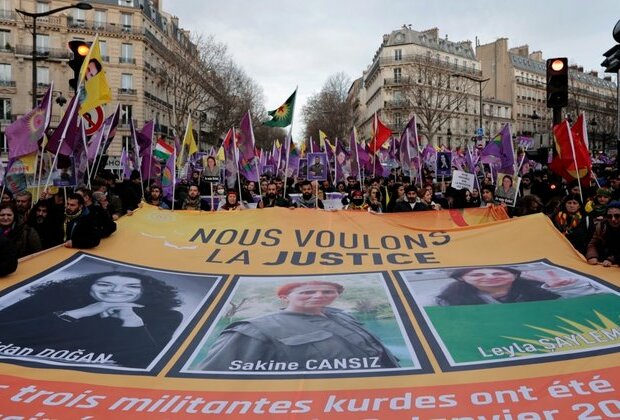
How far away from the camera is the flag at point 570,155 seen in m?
7.86

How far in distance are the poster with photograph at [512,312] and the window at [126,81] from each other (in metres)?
53.7

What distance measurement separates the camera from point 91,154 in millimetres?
8953

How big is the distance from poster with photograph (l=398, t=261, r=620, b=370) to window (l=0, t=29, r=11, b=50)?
5423cm

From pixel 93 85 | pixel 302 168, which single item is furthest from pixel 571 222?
pixel 302 168

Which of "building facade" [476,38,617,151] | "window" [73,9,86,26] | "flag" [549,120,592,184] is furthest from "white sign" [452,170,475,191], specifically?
"building facade" [476,38,617,151]

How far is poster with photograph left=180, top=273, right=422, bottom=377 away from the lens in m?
3.49

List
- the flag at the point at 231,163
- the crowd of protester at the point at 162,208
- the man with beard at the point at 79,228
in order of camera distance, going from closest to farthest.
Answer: the crowd of protester at the point at 162,208, the man with beard at the point at 79,228, the flag at the point at 231,163

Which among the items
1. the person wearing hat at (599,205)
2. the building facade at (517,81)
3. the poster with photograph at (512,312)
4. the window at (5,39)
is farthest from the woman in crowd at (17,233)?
the building facade at (517,81)

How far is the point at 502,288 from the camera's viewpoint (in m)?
4.63

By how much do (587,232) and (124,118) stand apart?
51517 millimetres

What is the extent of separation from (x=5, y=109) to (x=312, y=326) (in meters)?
52.4

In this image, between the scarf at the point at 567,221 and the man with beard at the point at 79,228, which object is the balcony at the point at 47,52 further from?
the scarf at the point at 567,221

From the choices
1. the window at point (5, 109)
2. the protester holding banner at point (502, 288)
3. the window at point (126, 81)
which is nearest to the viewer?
the protester holding banner at point (502, 288)

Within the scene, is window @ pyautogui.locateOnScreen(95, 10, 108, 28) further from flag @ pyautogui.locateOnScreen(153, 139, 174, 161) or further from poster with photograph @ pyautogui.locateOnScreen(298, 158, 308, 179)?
flag @ pyautogui.locateOnScreen(153, 139, 174, 161)
